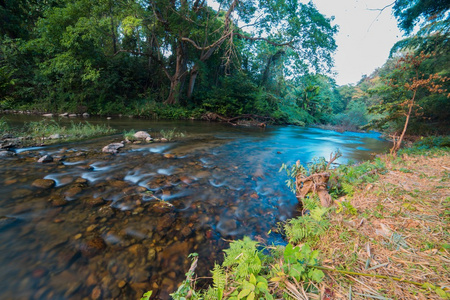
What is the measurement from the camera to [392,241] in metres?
1.49

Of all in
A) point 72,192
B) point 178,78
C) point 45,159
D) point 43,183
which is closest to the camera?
point 72,192

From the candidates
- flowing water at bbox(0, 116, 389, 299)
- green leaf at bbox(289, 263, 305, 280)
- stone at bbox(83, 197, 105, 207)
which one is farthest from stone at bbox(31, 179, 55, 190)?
green leaf at bbox(289, 263, 305, 280)

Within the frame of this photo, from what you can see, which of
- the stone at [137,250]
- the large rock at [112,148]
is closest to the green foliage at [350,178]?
the stone at [137,250]

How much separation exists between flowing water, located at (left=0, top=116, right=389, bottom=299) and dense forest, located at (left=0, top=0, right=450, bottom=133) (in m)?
6.78

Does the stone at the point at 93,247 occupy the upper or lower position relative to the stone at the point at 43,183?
lower

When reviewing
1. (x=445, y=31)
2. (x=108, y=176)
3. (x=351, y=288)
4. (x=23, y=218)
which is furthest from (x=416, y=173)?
(x=445, y=31)

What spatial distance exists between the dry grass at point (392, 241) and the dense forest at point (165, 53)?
792 centimetres

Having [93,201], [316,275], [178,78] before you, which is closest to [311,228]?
[316,275]

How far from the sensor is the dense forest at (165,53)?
8672 mm

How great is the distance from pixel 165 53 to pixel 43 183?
21.5 metres

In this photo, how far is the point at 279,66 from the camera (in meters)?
20.6

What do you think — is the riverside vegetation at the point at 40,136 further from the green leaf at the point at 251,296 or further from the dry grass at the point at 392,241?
the dry grass at the point at 392,241

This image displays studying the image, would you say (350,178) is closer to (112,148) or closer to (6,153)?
(112,148)

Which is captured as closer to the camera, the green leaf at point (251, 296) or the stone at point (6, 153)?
the green leaf at point (251, 296)
